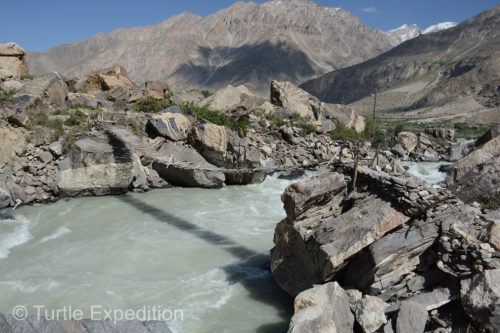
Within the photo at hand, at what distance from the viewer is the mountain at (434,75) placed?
6259 cm

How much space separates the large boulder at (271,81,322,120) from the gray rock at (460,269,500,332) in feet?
43.7

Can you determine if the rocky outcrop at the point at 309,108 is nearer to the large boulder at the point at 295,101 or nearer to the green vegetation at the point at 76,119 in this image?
the large boulder at the point at 295,101

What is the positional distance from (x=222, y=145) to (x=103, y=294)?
6.41m

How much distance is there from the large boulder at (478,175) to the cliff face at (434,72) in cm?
5547

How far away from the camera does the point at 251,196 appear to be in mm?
9422

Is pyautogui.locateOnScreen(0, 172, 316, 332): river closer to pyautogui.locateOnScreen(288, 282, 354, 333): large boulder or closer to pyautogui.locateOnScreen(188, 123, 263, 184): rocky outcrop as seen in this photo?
pyautogui.locateOnScreen(288, 282, 354, 333): large boulder

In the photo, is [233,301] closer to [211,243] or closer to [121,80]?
[211,243]

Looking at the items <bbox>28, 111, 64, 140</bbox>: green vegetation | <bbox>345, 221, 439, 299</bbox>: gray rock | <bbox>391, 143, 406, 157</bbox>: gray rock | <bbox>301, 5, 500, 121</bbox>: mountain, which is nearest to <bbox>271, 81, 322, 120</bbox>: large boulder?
<bbox>391, 143, 406, 157</bbox>: gray rock

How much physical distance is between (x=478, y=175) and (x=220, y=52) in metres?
166

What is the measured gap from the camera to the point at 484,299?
312 cm

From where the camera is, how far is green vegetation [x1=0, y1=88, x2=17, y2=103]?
9609 mm

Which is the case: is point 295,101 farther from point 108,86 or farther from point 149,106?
point 108,86

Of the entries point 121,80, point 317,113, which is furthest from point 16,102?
point 317,113

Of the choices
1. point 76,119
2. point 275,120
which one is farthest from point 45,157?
point 275,120
